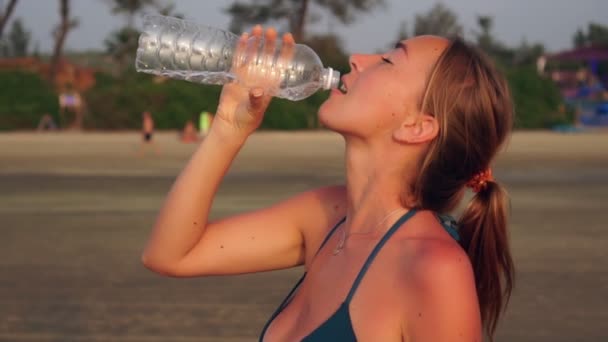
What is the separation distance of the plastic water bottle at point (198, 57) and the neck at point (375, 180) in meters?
0.51

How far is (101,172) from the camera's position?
20.8m

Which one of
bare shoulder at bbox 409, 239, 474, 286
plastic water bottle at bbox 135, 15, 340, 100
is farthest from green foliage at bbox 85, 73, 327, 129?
bare shoulder at bbox 409, 239, 474, 286

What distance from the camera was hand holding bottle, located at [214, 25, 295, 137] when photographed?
2752 millimetres

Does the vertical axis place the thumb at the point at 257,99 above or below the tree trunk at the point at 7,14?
above

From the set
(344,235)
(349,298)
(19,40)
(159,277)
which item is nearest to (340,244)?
(344,235)

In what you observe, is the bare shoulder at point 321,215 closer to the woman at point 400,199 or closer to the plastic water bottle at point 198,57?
the woman at point 400,199

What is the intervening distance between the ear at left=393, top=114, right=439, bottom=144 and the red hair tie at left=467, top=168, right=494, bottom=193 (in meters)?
0.21

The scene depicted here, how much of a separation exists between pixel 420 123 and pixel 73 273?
6.52m

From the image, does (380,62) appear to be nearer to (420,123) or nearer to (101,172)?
(420,123)

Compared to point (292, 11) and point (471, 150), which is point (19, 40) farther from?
point (471, 150)

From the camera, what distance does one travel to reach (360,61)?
2668mm

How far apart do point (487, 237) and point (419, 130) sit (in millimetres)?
323

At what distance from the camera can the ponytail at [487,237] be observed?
8.77 ft

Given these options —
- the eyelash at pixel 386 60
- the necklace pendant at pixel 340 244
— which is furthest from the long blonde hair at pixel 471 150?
the necklace pendant at pixel 340 244
